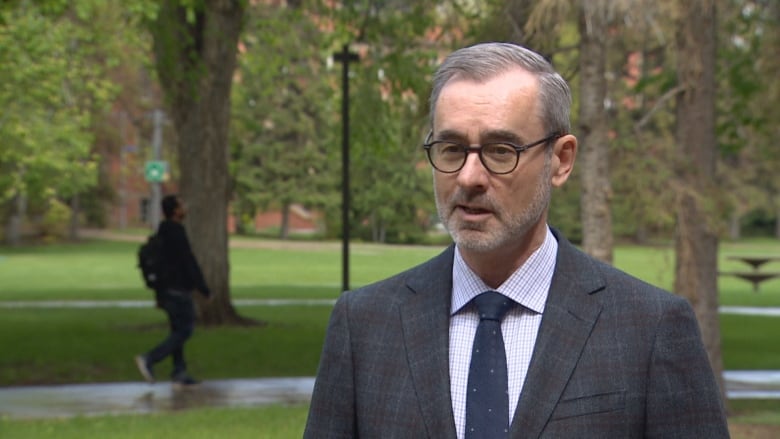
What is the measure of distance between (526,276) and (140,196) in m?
89.6

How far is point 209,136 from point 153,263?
8099mm

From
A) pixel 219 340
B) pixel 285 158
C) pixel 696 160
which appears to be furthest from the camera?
pixel 285 158

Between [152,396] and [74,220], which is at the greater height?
[152,396]

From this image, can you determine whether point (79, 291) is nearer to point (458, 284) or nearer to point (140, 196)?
point (458, 284)

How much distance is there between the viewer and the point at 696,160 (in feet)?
43.1

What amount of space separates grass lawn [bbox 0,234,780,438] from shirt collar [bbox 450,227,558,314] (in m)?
7.53

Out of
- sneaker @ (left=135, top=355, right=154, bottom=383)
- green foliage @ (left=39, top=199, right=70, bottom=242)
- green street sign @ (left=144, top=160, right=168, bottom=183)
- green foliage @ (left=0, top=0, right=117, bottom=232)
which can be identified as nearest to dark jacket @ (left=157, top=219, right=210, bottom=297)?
sneaker @ (left=135, top=355, right=154, bottom=383)

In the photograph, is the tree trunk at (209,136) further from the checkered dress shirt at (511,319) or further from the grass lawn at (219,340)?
the checkered dress shirt at (511,319)

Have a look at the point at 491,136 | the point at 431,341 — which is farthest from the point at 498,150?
the point at 431,341

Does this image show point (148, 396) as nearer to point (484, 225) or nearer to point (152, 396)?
point (152, 396)

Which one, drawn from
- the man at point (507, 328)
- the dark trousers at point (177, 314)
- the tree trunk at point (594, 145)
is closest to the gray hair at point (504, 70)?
the man at point (507, 328)

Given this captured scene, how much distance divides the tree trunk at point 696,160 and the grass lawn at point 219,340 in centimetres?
28

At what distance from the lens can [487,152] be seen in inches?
94.9

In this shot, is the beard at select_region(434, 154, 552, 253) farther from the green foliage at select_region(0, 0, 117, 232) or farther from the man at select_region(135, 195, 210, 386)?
the green foliage at select_region(0, 0, 117, 232)
